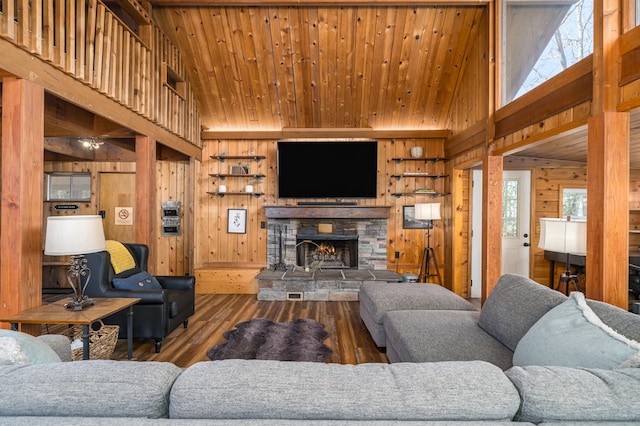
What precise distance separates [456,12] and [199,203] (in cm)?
491

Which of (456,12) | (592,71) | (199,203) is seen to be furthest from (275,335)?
(456,12)

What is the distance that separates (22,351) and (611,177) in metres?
3.43

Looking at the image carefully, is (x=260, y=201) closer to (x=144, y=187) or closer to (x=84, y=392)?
(x=144, y=187)

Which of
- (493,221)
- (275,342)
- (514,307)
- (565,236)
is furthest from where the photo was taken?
(493,221)

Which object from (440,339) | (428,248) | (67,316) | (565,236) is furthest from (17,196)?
(428,248)

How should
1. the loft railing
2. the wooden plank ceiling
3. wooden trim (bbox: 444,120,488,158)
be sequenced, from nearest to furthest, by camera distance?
the loft railing → wooden trim (bbox: 444,120,488,158) → the wooden plank ceiling

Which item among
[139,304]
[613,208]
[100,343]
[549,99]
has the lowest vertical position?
[100,343]

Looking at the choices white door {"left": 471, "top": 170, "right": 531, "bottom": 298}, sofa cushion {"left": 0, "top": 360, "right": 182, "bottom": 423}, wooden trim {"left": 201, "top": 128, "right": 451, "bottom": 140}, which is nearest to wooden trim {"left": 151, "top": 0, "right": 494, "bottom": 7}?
wooden trim {"left": 201, "top": 128, "right": 451, "bottom": 140}

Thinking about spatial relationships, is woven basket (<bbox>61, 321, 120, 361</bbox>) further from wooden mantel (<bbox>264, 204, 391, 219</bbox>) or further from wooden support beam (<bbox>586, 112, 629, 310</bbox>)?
wooden support beam (<bbox>586, 112, 629, 310</bbox>)

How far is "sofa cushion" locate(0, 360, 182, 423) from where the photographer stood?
34.2 inches

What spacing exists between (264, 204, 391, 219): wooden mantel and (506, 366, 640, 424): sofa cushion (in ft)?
14.4

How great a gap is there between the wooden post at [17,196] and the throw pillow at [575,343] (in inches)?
125

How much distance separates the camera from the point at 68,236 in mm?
2256

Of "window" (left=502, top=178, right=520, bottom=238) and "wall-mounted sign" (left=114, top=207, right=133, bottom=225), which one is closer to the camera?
"window" (left=502, top=178, right=520, bottom=238)
